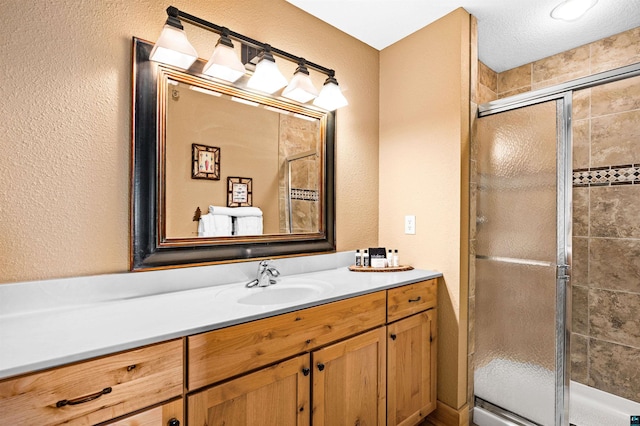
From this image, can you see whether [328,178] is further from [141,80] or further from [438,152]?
[141,80]

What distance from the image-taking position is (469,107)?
190cm

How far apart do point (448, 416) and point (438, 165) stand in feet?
4.71

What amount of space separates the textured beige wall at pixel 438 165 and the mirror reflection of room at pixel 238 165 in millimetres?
581

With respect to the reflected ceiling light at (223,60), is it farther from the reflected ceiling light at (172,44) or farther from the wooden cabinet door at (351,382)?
the wooden cabinet door at (351,382)

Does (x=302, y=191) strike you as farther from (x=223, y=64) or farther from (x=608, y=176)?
(x=608, y=176)

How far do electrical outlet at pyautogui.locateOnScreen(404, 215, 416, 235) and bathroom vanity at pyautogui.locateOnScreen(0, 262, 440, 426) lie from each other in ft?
1.02

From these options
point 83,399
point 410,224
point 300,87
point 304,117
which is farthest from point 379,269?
point 83,399

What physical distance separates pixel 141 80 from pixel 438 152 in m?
1.57

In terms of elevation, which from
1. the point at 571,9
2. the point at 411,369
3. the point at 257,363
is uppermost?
the point at 571,9

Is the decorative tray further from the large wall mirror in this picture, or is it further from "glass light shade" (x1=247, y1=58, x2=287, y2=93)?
"glass light shade" (x1=247, y1=58, x2=287, y2=93)

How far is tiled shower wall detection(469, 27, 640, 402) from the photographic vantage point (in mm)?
2070

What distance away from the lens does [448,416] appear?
71.7 inches

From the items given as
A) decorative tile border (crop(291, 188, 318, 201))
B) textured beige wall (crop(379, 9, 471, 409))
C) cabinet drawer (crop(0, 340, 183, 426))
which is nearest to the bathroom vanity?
cabinet drawer (crop(0, 340, 183, 426))


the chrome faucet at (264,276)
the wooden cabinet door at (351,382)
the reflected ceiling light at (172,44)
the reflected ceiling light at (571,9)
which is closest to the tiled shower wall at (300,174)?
the chrome faucet at (264,276)
